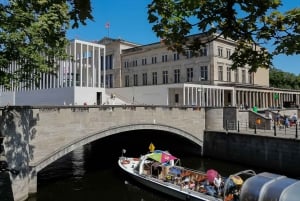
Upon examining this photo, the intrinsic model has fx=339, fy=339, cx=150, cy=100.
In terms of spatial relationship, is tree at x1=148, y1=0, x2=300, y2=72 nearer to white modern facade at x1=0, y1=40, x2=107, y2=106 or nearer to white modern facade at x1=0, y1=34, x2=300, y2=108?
white modern facade at x1=0, y1=34, x2=300, y2=108

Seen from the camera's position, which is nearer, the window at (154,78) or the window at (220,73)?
the window at (220,73)

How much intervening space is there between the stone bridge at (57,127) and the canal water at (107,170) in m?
1.91

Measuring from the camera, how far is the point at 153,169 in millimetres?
23703

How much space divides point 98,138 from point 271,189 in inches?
800

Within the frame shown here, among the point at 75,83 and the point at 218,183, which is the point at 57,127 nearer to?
the point at 218,183

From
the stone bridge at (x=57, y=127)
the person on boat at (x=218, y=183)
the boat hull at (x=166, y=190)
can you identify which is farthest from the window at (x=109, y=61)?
the person on boat at (x=218, y=183)

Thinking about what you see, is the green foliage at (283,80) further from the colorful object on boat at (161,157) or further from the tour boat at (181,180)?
the colorful object on boat at (161,157)

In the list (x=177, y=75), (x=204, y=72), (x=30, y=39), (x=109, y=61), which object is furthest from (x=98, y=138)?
(x=109, y=61)

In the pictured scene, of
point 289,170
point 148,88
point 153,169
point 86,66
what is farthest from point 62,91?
point 289,170

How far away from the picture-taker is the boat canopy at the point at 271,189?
5423 millimetres

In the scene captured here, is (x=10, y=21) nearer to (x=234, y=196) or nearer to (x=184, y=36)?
(x=184, y=36)

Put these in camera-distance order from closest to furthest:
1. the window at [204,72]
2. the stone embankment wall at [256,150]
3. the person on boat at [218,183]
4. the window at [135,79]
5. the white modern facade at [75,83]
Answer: the person on boat at [218,183]
the stone embankment wall at [256,150]
the white modern facade at [75,83]
the window at [204,72]
the window at [135,79]

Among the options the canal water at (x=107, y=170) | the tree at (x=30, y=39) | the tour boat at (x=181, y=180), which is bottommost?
the canal water at (x=107, y=170)

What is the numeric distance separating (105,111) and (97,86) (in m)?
27.0
